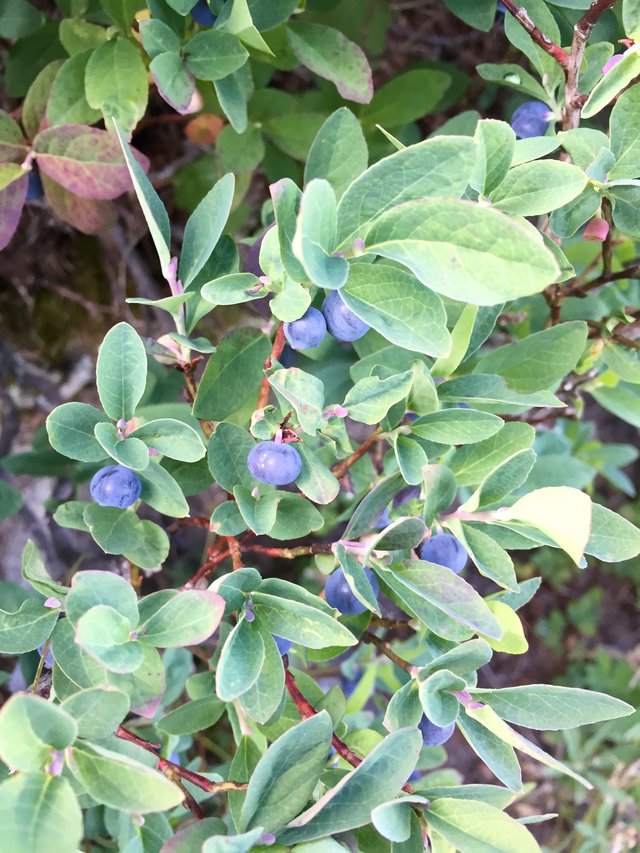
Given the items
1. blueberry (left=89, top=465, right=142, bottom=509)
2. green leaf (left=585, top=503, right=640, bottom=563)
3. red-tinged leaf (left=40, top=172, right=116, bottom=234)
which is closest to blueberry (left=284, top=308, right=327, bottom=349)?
blueberry (left=89, top=465, right=142, bottom=509)

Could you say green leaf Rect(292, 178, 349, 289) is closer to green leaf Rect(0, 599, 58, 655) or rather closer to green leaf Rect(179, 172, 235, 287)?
green leaf Rect(179, 172, 235, 287)

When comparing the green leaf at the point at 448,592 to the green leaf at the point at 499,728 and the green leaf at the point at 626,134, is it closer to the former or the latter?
the green leaf at the point at 499,728

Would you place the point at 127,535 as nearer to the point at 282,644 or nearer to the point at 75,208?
the point at 282,644

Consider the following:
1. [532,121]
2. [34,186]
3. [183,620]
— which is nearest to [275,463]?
[183,620]

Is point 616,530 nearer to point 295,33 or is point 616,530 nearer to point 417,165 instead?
point 417,165

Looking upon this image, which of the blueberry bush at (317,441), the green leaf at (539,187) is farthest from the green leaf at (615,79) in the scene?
the green leaf at (539,187)

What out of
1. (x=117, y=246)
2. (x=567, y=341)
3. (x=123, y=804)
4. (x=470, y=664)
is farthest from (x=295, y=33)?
(x=123, y=804)
